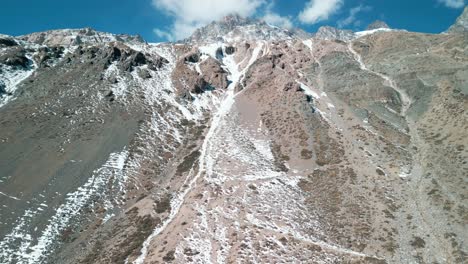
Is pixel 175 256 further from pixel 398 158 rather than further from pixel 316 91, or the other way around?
pixel 316 91

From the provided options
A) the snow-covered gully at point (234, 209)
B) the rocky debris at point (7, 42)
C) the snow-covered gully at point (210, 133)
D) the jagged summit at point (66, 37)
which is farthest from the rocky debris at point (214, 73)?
the jagged summit at point (66, 37)

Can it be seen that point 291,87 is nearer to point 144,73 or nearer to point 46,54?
point 144,73

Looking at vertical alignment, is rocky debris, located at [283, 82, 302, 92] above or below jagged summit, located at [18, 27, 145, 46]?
below

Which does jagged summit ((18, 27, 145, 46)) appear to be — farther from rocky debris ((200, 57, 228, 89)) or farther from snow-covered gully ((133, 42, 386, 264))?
snow-covered gully ((133, 42, 386, 264))

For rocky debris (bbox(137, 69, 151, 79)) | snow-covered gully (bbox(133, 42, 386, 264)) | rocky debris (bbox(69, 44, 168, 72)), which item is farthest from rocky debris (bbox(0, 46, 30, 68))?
snow-covered gully (bbox(133, 42, 386, 264))

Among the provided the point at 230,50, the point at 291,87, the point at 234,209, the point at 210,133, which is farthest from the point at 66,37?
the point at 234,209
